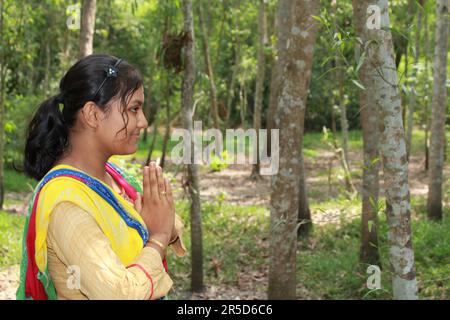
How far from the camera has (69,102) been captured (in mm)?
1913

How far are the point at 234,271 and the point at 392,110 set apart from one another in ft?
18.2

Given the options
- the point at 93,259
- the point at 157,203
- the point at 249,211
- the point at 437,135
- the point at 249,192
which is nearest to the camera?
the point at 93,259

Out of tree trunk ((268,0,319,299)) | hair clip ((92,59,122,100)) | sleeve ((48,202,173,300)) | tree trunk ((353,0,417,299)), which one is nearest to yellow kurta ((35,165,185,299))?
sleeve ((48,202,173,300))

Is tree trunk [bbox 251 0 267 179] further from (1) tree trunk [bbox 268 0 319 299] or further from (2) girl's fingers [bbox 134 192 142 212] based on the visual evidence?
(2) girl's fingers [bbox 134 192 142 212]

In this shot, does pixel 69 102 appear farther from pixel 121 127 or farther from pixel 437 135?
pixel 437 135

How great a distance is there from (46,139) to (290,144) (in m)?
3.21

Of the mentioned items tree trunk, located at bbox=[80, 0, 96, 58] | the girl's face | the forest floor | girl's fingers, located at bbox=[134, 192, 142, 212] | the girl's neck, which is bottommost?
the forest floor

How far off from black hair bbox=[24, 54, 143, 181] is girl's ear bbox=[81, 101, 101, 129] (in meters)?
0.01

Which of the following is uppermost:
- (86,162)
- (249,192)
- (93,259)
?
(86,162)

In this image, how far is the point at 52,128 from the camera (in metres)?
1.93

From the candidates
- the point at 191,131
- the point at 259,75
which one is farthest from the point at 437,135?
the point at 259,75

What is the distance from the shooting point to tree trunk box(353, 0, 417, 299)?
8.02 ft

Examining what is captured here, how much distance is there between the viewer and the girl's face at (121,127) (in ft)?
6.17

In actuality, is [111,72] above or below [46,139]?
above
